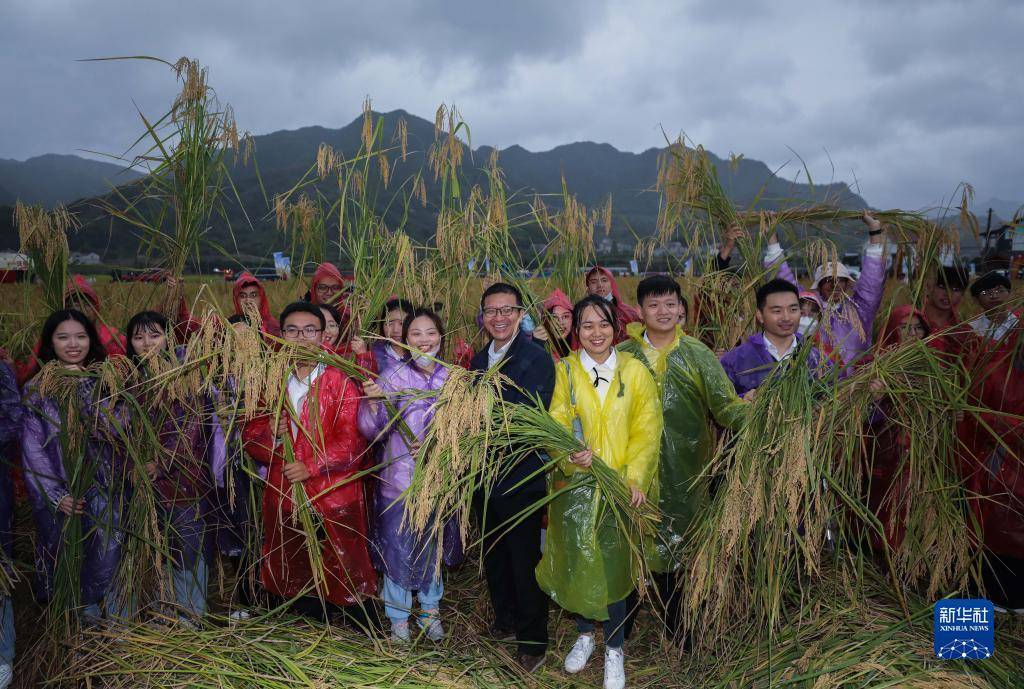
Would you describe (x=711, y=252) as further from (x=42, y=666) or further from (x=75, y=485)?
(x=42, y=666)

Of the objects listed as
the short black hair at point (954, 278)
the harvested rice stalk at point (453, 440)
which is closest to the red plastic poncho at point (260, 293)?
the harvested rice stalk at point (453, 440)

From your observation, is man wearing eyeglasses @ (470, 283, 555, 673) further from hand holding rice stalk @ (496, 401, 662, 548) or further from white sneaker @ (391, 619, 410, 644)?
white sneaker @ (391, 619, 410, 644)

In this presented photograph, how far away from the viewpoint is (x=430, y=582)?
295cm

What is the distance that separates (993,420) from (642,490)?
5.26 feet

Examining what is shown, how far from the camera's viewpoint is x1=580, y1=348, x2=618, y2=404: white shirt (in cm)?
278

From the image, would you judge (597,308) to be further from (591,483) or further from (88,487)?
(88,487)

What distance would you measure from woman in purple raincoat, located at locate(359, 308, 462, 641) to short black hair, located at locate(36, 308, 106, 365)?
4.64 feet

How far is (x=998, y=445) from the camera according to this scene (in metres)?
2.59

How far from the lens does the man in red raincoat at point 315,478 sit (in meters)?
2.80

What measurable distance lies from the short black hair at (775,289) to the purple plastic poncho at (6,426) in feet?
12.4

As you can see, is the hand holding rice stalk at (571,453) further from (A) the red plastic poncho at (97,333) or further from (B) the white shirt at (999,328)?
(A) the red plastic poncho at (97,333)

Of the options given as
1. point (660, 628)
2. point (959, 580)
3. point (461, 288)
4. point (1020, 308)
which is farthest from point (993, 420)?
point (461, 288)

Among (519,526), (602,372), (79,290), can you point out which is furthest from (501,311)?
(79,290)

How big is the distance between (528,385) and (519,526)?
2.32 feet
